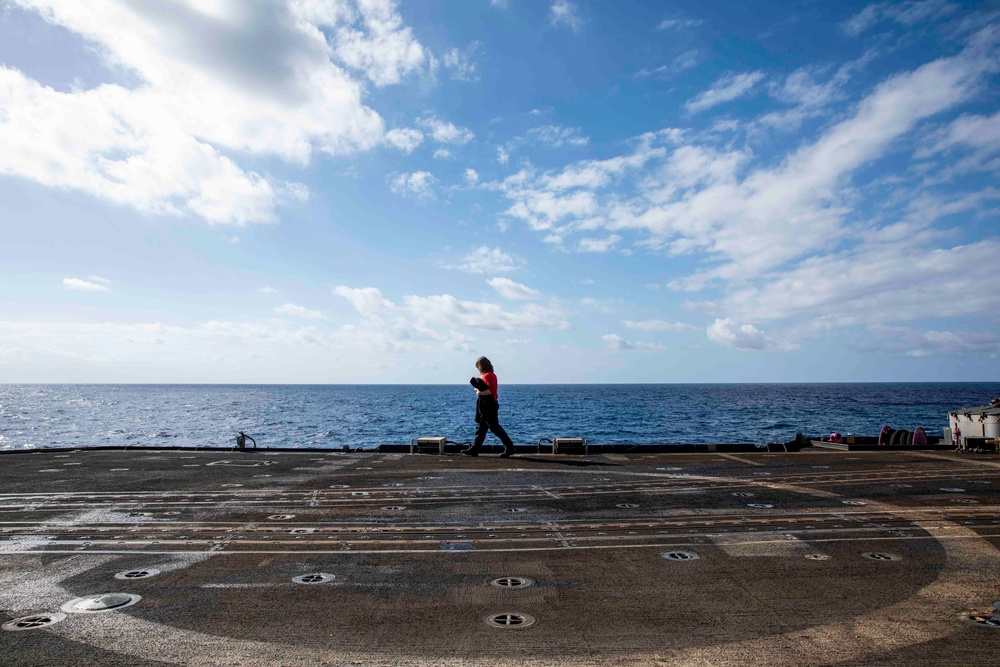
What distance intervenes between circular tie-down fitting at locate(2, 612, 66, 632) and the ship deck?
3 cm

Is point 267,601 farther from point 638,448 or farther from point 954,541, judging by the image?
point 638,448

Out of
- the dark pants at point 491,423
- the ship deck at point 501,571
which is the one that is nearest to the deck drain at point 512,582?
the ship deck at point 501,571

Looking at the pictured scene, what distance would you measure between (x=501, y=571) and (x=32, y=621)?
5.10 meters

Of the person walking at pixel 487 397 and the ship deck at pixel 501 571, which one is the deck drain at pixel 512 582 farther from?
the person walking at pixel 487 397

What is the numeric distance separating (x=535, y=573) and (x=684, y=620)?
2105 mm

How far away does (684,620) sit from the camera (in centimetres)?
601

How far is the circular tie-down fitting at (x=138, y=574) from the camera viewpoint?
7.34 meters

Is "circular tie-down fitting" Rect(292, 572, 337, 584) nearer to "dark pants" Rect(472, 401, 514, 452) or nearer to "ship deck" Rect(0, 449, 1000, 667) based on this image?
"ship deck" Rect(0, 449, 1000, 667)

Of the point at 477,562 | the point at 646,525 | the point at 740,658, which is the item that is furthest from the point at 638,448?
the point at 740,658

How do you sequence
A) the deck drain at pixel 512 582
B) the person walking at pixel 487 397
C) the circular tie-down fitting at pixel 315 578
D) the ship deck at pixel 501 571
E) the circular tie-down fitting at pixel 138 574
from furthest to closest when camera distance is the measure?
the person walking at pixel 487 397 < the circular tie-down fitting at pixel 138 574 < the circular tie-down fitting at pixel 315 578 < the deck drain at pixel 512 582 < the ship deck at pixel 501 571

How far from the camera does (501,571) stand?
7.60m

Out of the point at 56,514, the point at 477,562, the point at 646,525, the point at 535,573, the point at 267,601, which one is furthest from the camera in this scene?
the point at 56,514

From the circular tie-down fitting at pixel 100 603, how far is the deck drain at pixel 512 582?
4.13 metres

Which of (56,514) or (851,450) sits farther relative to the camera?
(851,450)
